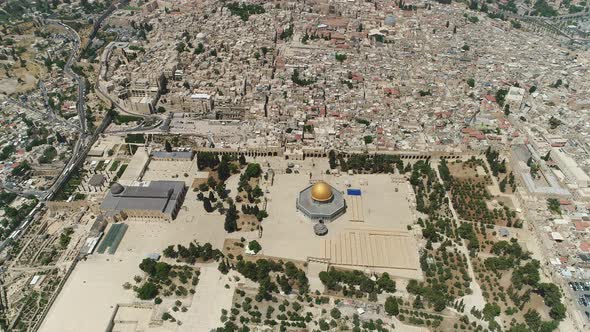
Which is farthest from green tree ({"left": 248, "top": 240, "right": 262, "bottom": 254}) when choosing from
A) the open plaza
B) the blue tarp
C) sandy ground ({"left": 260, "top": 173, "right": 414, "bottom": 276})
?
the blue tarp

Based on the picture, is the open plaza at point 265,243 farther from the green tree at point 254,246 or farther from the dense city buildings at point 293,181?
the green tree at point 254,246

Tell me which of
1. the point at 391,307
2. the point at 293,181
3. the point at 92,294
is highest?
the point at 293,181

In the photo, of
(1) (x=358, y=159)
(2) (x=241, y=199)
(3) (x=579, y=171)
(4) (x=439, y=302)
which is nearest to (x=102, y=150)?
(2) (x=241, y=199)

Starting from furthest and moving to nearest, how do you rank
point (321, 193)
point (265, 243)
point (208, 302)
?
point (321, 193) → point (265, 243) → point (208, 302)

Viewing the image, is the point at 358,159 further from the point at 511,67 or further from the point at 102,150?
the point at 511,67

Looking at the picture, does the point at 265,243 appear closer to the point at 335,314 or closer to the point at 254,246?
the point at 254,246

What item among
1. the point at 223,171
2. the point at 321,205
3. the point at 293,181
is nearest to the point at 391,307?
the point at 321,205

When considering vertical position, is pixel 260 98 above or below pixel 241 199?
above

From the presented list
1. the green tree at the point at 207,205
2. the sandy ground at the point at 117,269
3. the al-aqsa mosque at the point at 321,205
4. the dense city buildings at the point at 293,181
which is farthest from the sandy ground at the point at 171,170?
the al-aqsa mosque at the point at 321,205

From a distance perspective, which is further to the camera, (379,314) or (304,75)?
(304,75)
